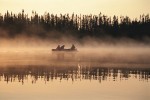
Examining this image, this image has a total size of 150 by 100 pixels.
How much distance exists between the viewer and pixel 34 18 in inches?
194

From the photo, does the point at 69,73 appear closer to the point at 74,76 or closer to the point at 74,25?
the point at 74,76

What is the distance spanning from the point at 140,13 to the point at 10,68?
1.27m

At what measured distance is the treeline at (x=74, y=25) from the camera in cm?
495

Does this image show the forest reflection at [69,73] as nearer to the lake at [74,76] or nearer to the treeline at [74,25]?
the lake at [74,76]

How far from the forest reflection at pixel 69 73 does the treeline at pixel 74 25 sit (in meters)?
0.30

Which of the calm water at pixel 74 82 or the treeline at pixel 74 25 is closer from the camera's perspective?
the calm water at pixel 74 82

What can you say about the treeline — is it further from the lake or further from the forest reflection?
the forest reflection

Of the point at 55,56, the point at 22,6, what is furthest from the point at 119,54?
the point at 22,6

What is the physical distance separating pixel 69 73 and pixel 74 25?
453mm

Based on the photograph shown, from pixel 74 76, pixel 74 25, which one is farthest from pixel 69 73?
pixel 74 25

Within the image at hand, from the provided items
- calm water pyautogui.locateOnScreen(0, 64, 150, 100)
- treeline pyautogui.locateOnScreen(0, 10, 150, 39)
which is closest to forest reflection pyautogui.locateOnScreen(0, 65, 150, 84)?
calm water pyautogui.locateOnScreen(0, 64, 150, 100)

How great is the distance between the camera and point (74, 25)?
5.07 metres

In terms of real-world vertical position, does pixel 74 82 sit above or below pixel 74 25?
below

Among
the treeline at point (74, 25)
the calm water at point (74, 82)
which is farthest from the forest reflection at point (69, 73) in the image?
the treeline at point (74, 25)
